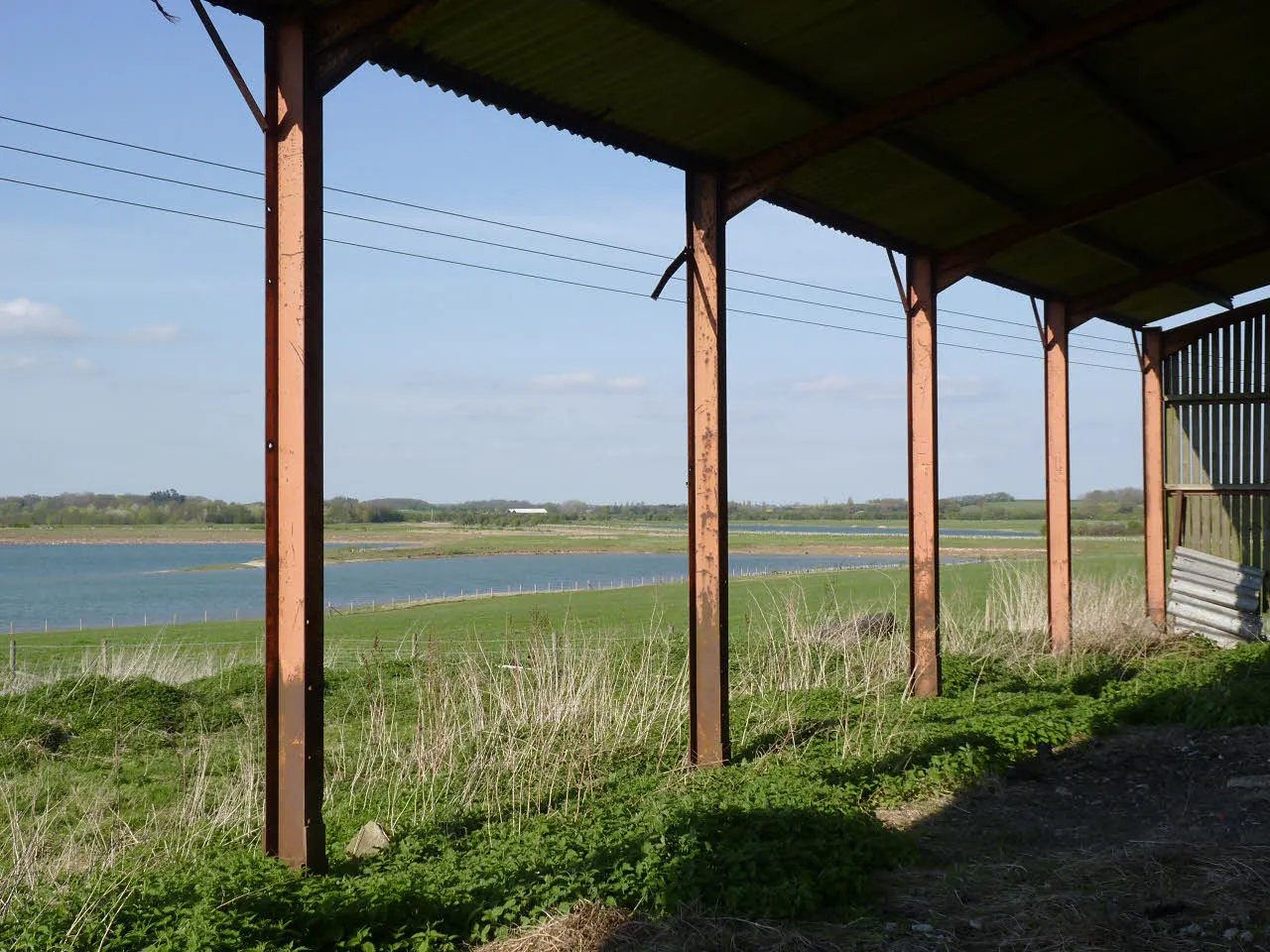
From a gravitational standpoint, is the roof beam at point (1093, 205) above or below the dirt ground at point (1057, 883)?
above

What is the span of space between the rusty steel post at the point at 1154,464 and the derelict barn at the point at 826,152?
2.14 m

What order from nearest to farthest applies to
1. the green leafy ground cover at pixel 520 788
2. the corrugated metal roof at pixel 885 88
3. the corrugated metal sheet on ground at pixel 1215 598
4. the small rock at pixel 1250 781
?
the green leafy ground cover at pixel 520 788 < the corrugated metal roof at pixel 885 88 < the small rock at pixel 1250 781 < the corrugated metal sheet on ground at pixel 1215 598

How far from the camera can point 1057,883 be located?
466cm

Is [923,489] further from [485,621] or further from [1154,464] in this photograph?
[485,621]

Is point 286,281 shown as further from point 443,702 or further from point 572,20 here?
point 443,702

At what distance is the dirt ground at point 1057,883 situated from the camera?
4.04m

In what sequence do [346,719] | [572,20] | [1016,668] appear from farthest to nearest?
[1016,668] → [346,719] → [572,20]

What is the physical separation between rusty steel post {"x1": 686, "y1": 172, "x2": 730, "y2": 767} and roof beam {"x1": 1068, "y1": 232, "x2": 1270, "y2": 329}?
6571 mm

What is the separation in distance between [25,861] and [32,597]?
5376 centimetres

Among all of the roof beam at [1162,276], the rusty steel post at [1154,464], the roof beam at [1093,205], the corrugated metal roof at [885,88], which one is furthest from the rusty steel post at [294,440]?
the rusty steel post at [1154,464]

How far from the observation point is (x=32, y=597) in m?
51.7

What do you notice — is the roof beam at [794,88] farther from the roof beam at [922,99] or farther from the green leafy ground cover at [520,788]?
the green leafy ground cover at [520,788]

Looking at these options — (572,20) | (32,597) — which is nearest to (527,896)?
(572,20)

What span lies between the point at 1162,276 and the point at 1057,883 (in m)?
8.82
